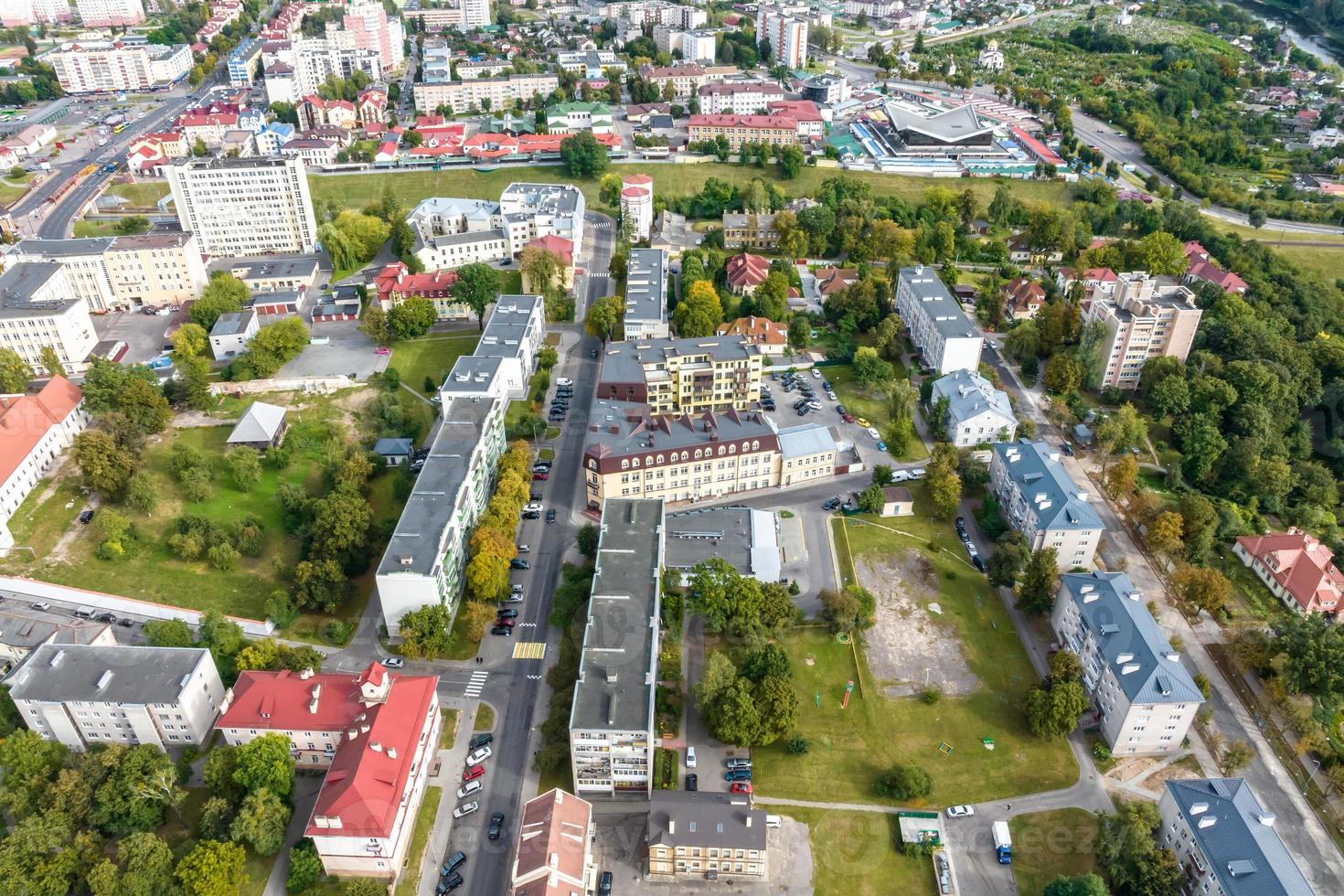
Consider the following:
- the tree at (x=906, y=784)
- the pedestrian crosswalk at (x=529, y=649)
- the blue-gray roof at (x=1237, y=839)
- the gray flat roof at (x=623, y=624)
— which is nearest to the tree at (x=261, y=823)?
the gray flat roof at (x=623, y=624)

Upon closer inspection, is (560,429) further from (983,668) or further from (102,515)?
(983,668)

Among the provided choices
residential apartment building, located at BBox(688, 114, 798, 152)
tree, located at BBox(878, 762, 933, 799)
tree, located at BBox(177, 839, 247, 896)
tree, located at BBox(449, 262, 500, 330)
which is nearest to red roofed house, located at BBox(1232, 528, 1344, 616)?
tree, located at BBox(878, 762, 933, 799)

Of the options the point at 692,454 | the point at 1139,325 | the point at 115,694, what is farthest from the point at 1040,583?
the point at 115,694

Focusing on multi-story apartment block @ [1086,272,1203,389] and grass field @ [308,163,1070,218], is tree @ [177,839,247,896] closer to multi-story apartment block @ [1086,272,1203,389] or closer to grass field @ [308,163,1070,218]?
multi-story apartment block @ [1086,272,1203,389]

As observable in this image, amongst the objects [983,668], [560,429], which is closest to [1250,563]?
[983,668]

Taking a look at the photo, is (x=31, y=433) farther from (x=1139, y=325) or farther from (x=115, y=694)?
(x=1139, y=325)

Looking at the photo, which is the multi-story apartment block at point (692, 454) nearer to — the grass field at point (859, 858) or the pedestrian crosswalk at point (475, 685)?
the pedestrian crosswalk at point (475, 685)
